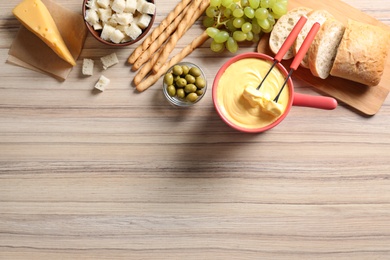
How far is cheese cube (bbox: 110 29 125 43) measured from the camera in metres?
1.19

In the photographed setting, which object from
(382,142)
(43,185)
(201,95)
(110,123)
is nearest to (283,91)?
(201,95)

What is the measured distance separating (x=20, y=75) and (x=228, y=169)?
2.01 feet

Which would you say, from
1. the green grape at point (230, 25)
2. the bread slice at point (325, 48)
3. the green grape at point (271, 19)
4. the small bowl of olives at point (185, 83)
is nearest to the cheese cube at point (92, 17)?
the small bowl of olives at point (185, 83)

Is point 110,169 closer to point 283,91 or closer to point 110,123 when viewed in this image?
point 110,123

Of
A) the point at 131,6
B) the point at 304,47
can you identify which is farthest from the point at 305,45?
the point at 131,6

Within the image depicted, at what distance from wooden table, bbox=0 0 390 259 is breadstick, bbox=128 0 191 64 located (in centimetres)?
3

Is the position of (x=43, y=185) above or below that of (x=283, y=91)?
below

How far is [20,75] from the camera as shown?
1278 millimetres

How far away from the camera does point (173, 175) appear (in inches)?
49.6

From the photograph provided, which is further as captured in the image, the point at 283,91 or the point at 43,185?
the point at 43,185

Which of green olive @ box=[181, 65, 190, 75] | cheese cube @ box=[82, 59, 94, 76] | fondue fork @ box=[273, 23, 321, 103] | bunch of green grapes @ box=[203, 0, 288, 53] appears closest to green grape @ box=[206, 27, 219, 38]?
bunch of green grapes @ box=[203, 0, 288, 53]

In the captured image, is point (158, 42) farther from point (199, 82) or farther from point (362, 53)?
point (362, 53)

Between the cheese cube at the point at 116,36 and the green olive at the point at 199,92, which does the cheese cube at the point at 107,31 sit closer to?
the cheese cube at the point at 116,36

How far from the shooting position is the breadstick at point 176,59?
124 centimetres
